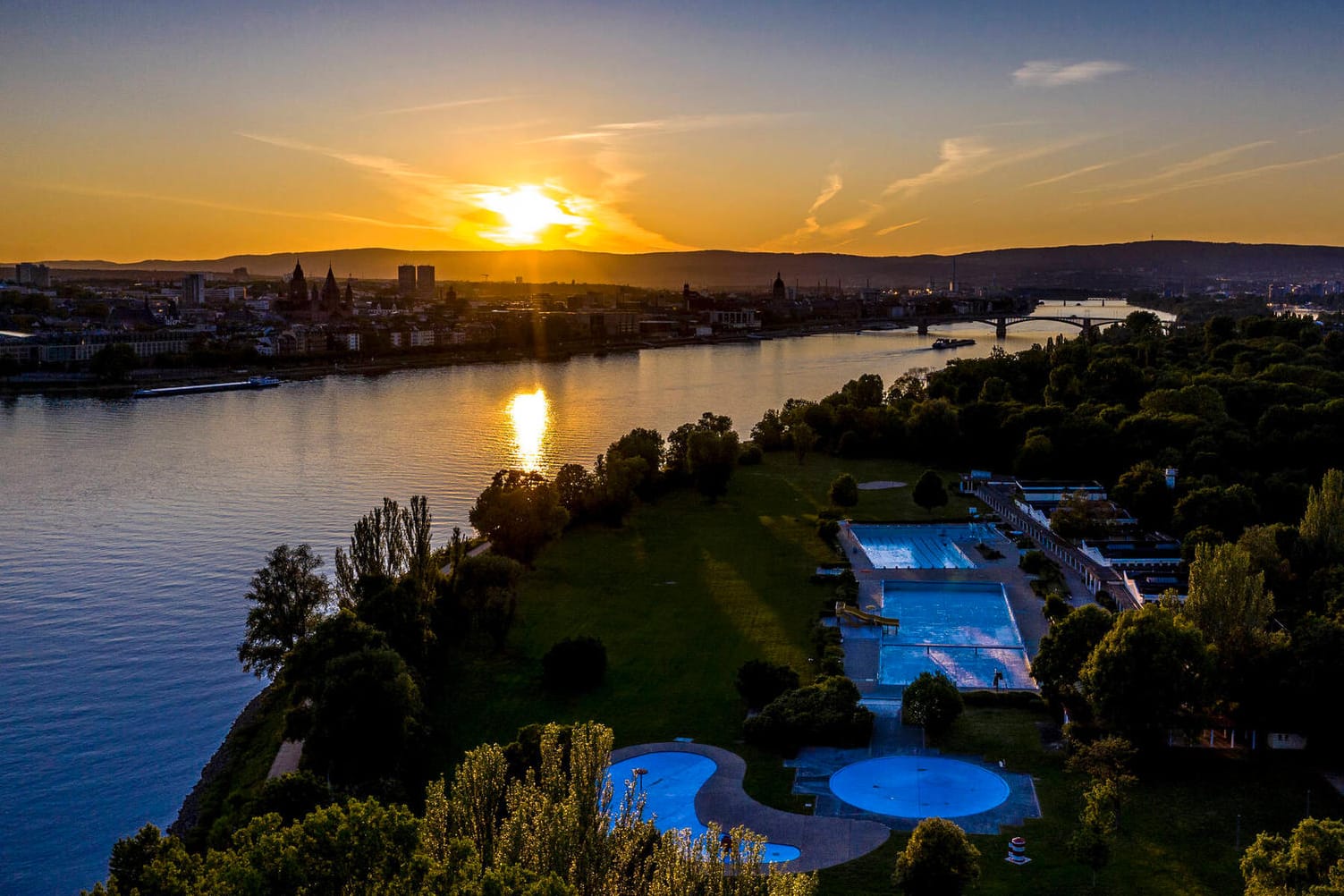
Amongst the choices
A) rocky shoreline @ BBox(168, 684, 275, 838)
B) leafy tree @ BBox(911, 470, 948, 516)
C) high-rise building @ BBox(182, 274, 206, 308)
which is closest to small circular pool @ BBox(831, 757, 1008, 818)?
rocky shoreline @ BBox(168, 684, 275, 838)

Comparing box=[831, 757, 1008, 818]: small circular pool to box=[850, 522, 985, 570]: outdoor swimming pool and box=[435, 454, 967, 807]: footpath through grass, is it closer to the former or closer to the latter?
box=[435, 454, 967, 807]: footpath through grass

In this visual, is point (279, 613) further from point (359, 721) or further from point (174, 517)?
point (174, 517)

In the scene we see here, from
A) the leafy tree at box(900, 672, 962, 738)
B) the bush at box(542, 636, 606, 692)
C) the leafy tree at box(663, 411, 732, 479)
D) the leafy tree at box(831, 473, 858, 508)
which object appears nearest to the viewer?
the leafy tree at box(900, 672, 962, 738)

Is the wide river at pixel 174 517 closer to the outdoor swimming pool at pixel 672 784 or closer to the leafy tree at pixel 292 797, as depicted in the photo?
the leafy tree at pixel 292 797

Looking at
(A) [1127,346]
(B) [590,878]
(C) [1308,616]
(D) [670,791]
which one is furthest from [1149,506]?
(A) [1127,346]

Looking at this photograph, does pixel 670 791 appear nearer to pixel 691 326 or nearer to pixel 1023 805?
pixel 1023 805

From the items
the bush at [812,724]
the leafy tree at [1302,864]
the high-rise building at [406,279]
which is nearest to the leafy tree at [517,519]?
the bush at [812,724]

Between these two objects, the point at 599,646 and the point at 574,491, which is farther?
the point at 574,491

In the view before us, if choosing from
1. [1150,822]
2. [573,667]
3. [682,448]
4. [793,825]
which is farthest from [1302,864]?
[682,448]
